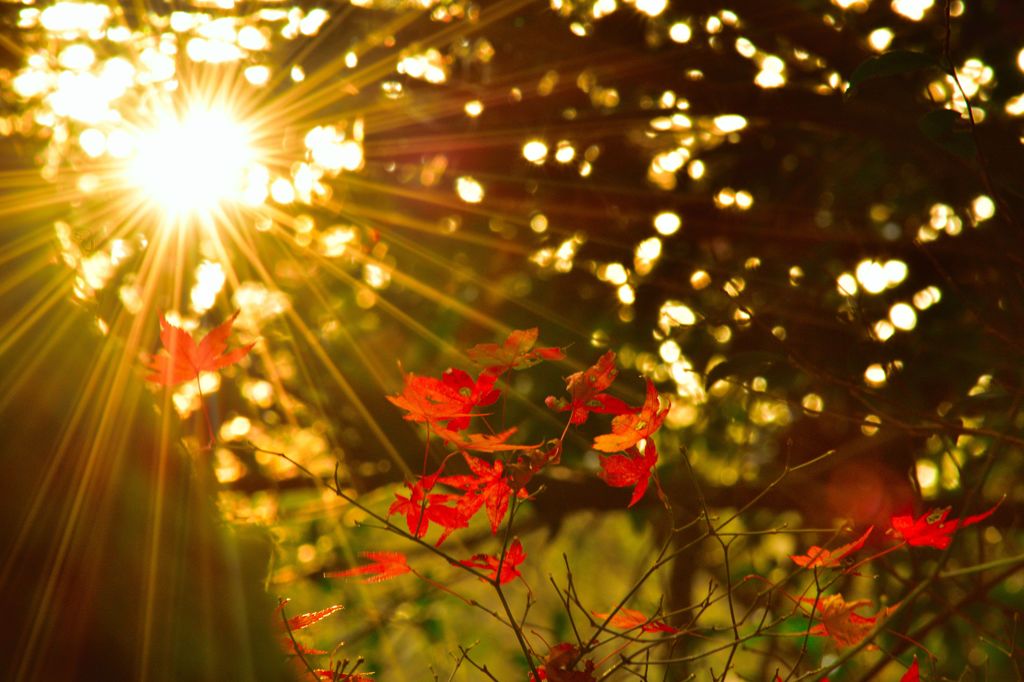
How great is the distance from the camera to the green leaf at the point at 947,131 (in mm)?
968

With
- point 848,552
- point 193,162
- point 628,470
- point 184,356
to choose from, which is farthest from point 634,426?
point 193,162

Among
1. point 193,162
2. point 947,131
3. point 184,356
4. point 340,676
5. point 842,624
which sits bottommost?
point 842,624

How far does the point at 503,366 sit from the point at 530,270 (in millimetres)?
1548

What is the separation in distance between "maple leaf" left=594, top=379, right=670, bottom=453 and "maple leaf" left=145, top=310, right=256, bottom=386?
0.45 m

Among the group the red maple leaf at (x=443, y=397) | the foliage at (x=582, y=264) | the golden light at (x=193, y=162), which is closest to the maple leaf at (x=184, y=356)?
the foliage at (x=582, y=264)

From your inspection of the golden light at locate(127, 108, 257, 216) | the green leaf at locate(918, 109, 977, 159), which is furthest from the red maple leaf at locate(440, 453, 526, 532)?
the golden light at locate(127, 108, 257, 216)

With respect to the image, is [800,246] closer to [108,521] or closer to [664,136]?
[664,136]

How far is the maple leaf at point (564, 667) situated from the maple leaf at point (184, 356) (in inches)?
19.9

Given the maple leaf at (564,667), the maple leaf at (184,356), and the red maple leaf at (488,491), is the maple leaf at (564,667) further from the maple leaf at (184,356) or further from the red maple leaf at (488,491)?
the maple leaf at (184,356)

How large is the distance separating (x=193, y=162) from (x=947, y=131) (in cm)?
242

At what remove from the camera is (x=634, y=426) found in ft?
3.13

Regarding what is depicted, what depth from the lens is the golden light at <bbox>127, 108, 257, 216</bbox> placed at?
2.67 m

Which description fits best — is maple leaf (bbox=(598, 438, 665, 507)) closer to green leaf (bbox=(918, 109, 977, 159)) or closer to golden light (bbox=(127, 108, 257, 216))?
green leaf (bbox=(918, 109, 977, 159))

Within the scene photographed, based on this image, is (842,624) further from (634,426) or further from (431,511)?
(431,511)
